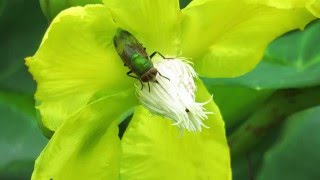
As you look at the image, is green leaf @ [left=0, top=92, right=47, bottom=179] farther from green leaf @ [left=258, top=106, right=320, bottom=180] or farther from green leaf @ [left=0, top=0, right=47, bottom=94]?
green leaf @ [left=258, top=106, right=320, bottom=180]

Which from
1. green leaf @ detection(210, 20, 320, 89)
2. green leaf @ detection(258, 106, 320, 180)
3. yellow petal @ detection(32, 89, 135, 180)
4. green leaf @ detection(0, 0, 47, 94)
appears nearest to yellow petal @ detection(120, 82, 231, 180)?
yellow petal @ detection(32, 89, 135, 180)

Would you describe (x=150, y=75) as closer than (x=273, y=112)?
Yes

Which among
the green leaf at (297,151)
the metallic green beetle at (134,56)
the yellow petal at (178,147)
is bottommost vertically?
the green leaf at (297,151)

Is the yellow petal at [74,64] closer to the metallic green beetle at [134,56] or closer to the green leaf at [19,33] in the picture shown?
the metallic green beetle at [134,56]

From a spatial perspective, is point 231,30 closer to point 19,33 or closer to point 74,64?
point 74,64

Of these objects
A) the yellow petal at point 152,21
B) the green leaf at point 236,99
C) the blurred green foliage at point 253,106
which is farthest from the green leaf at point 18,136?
the yellow petal at point 152,21

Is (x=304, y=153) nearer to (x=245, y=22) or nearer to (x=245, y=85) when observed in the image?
(x=245, y=85)

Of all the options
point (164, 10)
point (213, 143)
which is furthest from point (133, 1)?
point (213, 143)

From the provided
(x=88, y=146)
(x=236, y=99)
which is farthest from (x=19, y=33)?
(x=88, y=146)
